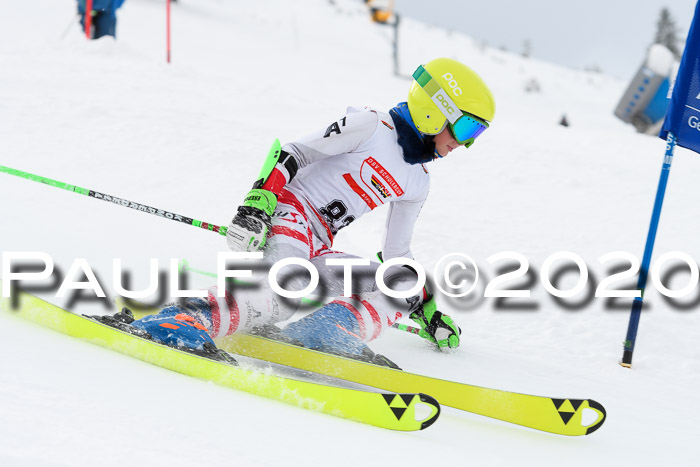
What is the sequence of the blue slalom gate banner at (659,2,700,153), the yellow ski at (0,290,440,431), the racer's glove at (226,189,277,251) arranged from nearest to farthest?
the yellow ski at (0,290,440,431), the racer's glove at (226,189,277,251), the blue slalom gate banner at (659,2,700,153)

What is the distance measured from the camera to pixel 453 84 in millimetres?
3111

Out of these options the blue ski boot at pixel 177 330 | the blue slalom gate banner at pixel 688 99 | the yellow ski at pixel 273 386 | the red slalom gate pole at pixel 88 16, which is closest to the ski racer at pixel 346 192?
the blue ski boot at pixel 177 330

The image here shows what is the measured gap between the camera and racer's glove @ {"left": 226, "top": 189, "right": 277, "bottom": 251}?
280 cm

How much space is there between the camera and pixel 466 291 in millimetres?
4984

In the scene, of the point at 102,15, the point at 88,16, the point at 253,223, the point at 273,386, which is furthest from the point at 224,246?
the point at 102,15

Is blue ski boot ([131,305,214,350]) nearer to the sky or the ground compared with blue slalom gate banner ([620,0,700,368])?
nearer to the ground

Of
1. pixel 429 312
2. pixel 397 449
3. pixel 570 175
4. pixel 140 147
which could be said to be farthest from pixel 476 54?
pixel 397 449

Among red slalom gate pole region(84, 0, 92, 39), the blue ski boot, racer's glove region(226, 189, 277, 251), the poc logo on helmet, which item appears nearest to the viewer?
the blue ski boot

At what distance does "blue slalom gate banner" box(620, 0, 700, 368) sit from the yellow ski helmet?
4.24 ft

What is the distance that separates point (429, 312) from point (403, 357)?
339 millimetres

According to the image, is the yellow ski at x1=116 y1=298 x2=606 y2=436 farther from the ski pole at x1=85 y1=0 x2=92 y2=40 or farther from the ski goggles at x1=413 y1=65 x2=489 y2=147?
the ski pole at x1=85 y1=0 x2=92 y2=40

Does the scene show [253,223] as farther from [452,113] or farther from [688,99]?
[688,99]

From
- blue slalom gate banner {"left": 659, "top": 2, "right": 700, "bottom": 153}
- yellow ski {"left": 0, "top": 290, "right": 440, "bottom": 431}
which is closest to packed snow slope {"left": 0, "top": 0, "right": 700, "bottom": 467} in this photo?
yellow ski {"left": 0, "top": 290, "right": 440, "bottom": 431}

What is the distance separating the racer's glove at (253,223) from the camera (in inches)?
110
